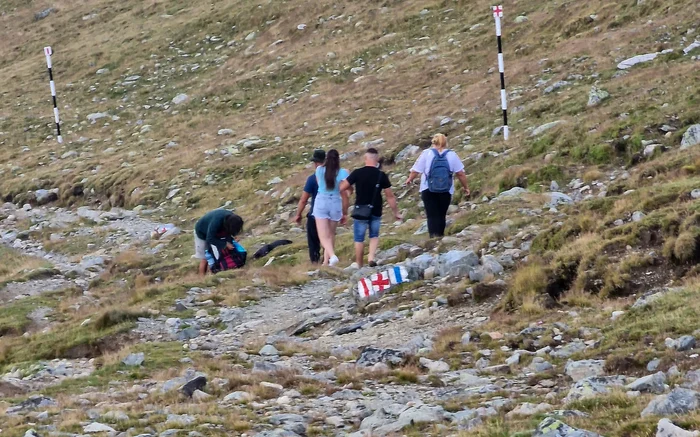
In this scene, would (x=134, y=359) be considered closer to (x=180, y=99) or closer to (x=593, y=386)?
(x=593, y=386)

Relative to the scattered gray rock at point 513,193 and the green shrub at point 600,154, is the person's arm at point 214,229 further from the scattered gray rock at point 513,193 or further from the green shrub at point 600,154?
the green shrub at point 600,154

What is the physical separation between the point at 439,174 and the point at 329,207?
1.78m

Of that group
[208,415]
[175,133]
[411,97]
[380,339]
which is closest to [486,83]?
[411,97]

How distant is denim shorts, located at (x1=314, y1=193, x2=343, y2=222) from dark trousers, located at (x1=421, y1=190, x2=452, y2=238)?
4.26 ft

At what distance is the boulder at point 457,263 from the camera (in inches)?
488

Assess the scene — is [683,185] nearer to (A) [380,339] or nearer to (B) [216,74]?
(A) [380,339]

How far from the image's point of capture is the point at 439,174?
1421cm

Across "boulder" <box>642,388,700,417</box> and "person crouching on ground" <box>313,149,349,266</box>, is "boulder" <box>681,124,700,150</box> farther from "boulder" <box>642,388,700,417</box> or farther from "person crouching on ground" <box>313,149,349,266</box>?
"boulder" <box>642,388,700,417</box>

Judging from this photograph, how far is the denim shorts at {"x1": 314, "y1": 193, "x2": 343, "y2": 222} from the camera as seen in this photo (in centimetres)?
1498

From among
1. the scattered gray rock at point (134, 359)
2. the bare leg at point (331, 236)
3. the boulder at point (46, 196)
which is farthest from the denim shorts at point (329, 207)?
the boulder at point (46, 196)

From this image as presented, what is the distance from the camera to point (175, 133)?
3078cm

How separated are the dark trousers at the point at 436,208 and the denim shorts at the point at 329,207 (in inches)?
51.1

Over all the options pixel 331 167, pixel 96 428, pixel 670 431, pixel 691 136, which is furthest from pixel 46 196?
pixel 670 431

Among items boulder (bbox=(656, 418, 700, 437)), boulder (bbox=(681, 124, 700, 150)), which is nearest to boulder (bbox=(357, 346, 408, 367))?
boulder (bbox=(656, 418, 700, 437))
